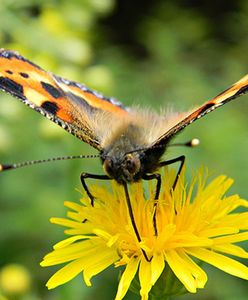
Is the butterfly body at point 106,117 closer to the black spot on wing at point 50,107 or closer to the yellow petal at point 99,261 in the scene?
the black spot on wing at point 50,107

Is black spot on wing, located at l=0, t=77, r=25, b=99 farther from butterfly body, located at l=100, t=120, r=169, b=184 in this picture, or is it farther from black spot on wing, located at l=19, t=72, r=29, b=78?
butterfly body, located at l=100, t=120, r=169, b=184

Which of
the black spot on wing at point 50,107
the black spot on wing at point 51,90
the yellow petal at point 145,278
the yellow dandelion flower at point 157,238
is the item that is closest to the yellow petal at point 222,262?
the yellow dandelion flower at point 157,238

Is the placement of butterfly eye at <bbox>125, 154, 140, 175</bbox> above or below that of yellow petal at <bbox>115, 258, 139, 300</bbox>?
above

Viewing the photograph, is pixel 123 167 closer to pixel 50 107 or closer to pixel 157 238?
pixel 157 238

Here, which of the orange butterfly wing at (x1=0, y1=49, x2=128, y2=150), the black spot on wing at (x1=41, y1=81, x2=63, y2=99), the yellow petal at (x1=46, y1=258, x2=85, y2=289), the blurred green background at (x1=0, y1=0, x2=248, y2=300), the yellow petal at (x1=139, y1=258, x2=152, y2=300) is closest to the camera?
the yellow petal at (x1=139, y1=258, x2=152, y2=300)


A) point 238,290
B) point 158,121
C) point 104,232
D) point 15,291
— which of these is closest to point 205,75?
point 238,290

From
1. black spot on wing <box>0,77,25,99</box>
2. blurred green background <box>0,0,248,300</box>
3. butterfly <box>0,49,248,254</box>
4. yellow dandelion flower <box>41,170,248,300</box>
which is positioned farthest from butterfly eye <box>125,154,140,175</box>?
blurred green background <box>0,0,248,300</box>

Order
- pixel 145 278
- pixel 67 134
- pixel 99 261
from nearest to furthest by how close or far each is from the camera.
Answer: pixel 145 278, pixel 99 261, pixel 67 134

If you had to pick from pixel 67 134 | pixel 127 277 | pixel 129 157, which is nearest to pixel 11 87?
pixel 129 157
